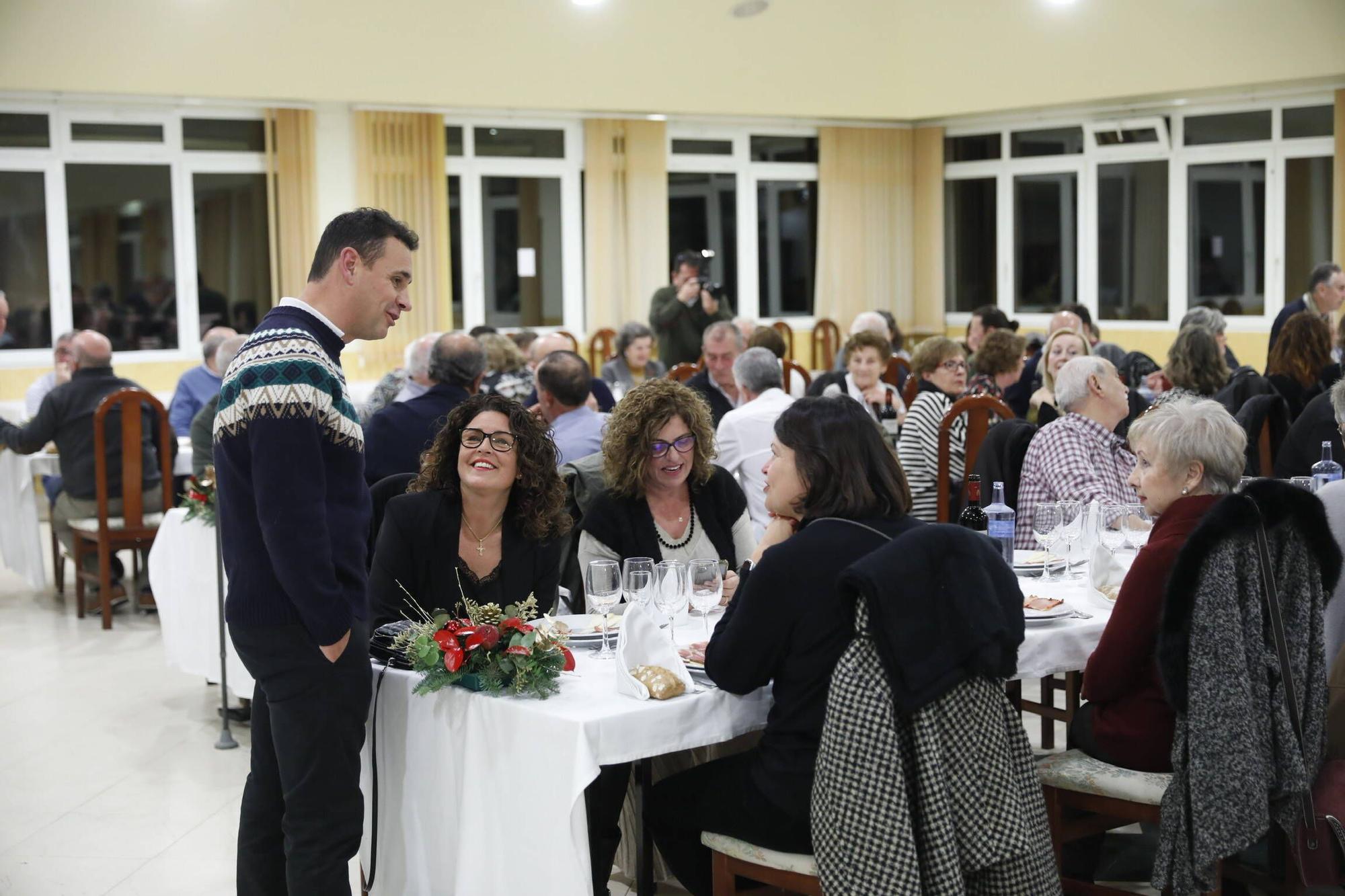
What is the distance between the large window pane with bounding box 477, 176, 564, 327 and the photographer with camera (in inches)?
105

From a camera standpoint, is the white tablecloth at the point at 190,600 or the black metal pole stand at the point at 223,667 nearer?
the black metal pole stand at the point at 223,667

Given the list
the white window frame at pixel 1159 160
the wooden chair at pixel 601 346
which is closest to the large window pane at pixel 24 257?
the wooden chair at pixel 601 346

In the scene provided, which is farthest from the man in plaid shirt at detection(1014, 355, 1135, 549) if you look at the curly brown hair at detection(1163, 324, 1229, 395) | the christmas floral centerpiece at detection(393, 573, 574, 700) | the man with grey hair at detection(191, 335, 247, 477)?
the man with grey hair at detection(191, 335, 247, 477)

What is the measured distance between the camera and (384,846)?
2.77m

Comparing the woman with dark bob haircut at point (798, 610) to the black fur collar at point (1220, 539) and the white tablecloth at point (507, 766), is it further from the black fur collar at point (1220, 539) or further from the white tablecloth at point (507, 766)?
the black fur collar at point (1220, 539)

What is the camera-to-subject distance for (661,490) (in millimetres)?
3637

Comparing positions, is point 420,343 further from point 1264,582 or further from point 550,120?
point 550,120

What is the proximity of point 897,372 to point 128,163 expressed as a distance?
5.78 m

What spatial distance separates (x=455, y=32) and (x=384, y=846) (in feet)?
26.1

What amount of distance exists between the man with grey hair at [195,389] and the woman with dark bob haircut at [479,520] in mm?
4354

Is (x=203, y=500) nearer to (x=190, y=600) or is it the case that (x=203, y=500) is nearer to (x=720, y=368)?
(x=190, y=600)

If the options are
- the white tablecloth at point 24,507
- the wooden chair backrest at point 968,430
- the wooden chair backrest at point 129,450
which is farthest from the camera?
the white tablecloth at point 24,507

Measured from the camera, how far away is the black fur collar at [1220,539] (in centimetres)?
260

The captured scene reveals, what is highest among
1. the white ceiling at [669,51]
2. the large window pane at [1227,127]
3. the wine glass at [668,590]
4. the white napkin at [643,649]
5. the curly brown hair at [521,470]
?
the white ceiling at [669,51]
